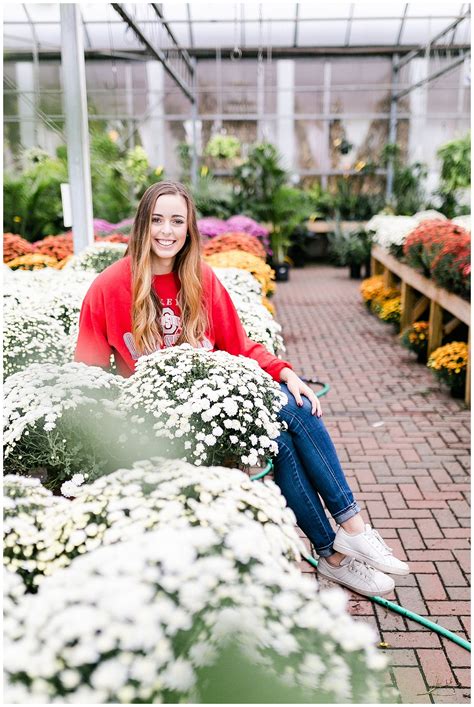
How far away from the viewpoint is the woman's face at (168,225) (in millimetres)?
2402

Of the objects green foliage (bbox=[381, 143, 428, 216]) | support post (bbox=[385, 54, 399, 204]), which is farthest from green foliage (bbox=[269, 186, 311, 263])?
support post (bbox=[385, 54, 399, 204])

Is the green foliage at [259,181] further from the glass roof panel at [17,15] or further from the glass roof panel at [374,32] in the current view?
the glass roof panel at [17,15]

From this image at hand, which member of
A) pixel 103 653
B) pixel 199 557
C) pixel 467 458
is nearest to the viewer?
pixel 103 653

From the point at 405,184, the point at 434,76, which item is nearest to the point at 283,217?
the point at 405,184

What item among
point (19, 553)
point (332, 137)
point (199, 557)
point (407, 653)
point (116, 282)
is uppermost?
point (332, 137)

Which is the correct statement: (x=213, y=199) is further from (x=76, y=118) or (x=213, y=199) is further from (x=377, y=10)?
(x=76, y=118)

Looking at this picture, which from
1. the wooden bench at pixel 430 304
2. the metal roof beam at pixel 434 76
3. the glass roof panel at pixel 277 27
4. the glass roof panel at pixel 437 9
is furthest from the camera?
the glass roof panel at pixel 277 27

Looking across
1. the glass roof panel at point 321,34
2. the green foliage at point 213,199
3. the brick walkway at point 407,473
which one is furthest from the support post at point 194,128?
the brick walkway at point 407,473

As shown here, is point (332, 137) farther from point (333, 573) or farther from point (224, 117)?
point (333, 573)

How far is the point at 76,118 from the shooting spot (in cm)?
541

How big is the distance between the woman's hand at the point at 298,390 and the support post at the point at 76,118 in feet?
12.5

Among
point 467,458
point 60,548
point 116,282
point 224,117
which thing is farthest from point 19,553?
point 224,117

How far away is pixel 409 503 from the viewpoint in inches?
135

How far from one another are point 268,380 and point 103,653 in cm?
128
